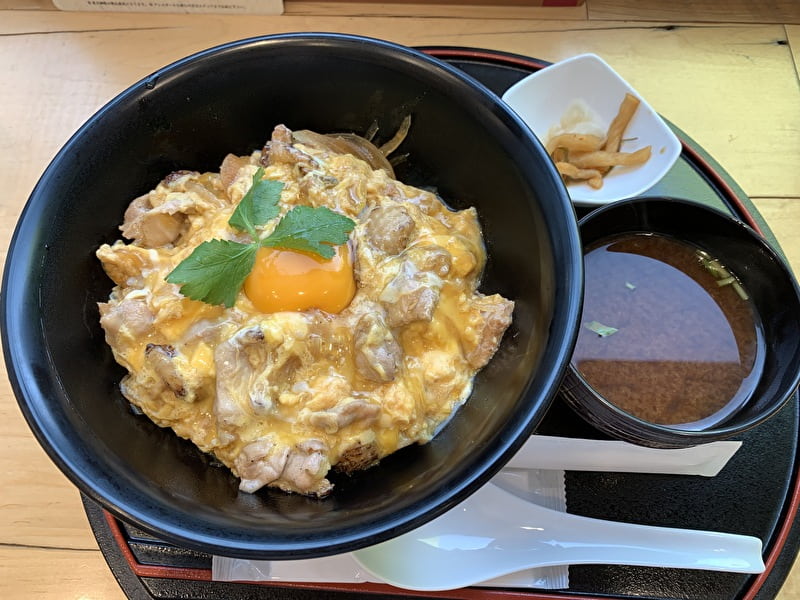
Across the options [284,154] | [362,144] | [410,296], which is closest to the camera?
[410,296]

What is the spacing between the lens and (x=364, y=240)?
2.00 meters

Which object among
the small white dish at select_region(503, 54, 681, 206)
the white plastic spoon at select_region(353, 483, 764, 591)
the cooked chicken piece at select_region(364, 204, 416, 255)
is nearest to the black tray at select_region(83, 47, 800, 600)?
the white plastic spoon at select_region(353, 483, 764, 591)

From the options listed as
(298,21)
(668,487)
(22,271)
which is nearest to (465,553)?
(668,487)

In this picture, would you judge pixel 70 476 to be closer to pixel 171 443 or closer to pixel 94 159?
pixel 171 443

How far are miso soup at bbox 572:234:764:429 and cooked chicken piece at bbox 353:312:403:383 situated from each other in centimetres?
77

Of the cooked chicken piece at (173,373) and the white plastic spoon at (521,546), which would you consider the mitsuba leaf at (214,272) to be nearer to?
the cooked chicken piece at (173,373)

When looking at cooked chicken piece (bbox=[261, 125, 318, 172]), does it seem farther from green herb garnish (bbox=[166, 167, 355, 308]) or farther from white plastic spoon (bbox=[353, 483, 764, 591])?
white plastic spoon (bbox=[353, 483, 764, 591])

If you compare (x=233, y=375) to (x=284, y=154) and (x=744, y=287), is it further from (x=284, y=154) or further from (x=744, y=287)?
(x=744, y=287)

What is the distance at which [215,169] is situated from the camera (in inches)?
90.7

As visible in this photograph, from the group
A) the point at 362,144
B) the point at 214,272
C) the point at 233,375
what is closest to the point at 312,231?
the point at 214,272

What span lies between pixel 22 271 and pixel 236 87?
2.95ft

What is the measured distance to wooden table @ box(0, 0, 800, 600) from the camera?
2.96 m

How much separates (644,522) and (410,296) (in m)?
1.14

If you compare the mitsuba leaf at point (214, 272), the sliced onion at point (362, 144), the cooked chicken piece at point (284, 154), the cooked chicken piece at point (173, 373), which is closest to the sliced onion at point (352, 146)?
the sliced onion at point (362, 144)
